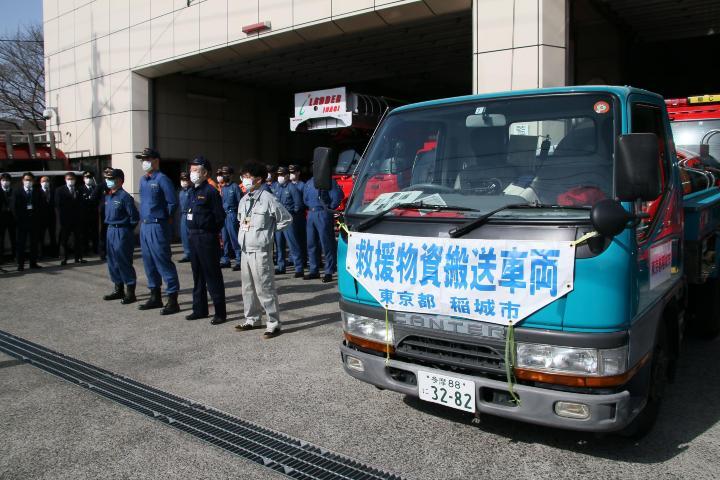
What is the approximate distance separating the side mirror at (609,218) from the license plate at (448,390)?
1095 mm

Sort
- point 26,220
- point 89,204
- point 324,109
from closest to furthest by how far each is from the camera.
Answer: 1. point 26,220
2. point 89,204
3. point 324,109

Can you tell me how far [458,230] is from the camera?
11.2 ft

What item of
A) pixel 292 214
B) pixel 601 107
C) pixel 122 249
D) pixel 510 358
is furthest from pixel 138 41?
pixel 510 358

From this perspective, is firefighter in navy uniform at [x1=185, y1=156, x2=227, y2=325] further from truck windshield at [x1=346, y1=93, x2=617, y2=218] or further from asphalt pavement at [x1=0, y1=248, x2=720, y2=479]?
truck windshield at [x1=346, y1=93, x2=617, y2=218]

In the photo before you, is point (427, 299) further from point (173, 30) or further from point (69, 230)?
point (173, 30)

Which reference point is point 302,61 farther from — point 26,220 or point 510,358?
point 510,358

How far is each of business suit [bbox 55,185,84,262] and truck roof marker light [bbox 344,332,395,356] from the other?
10.5 metres

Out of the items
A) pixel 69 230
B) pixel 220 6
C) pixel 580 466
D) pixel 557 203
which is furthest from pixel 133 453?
pixel 220 6

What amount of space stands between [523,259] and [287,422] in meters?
2.09

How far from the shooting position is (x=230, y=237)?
38.1 feet

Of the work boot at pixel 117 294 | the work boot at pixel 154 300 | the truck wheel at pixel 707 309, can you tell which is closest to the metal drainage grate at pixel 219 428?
the work boot at pixel 154 300

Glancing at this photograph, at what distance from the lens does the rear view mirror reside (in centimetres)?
393

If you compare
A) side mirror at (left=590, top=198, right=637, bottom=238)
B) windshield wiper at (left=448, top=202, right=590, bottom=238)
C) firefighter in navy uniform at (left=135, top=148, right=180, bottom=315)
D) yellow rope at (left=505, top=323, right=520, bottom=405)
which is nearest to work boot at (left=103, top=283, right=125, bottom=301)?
firefighter in navy uniform at (left=135, top=148, right=180, bottom=315)

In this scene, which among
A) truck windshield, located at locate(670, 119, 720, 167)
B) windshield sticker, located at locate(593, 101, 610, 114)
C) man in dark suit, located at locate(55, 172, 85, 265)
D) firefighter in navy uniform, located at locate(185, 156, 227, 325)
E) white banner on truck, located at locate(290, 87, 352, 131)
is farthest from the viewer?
white banner on truck, located at locate(290, 87, 352, 131)
